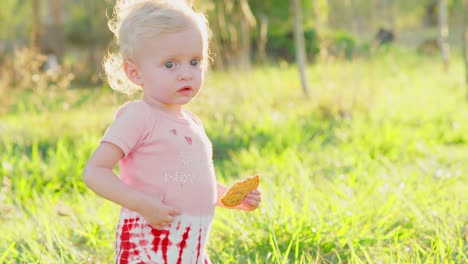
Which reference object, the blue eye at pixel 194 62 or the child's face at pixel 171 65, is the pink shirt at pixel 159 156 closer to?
the child's face at pixel 171 65

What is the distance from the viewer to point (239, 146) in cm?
558

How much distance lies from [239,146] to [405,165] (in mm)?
1509

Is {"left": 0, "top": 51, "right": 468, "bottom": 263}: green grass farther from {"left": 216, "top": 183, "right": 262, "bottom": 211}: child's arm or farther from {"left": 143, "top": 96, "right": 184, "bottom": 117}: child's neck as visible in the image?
{"left": 143, "top": 96, "right": 184, "bottom": 117}: child's neck

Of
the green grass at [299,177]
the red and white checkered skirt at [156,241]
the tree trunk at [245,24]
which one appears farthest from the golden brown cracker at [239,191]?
the tree trunk at [245,24]

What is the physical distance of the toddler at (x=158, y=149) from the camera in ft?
5.99

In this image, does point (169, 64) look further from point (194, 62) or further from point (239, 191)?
point (239, 191)

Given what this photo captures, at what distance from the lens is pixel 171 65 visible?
1.89 m

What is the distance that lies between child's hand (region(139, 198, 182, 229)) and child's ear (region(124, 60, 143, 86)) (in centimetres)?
40

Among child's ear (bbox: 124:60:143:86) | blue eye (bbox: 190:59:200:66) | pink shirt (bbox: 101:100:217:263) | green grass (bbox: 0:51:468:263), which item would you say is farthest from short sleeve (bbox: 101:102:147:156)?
green grass (bbox: 0:51:468:263)

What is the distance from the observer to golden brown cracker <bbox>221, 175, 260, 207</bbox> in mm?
2066

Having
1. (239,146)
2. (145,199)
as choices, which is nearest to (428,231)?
(145,199)

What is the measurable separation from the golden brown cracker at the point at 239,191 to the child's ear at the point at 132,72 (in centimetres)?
47

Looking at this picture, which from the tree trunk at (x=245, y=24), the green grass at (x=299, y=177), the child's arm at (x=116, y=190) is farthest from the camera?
the tree trunk at (x=245, y=24)

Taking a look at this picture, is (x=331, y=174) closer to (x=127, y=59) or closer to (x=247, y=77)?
(x=127, y=59)
